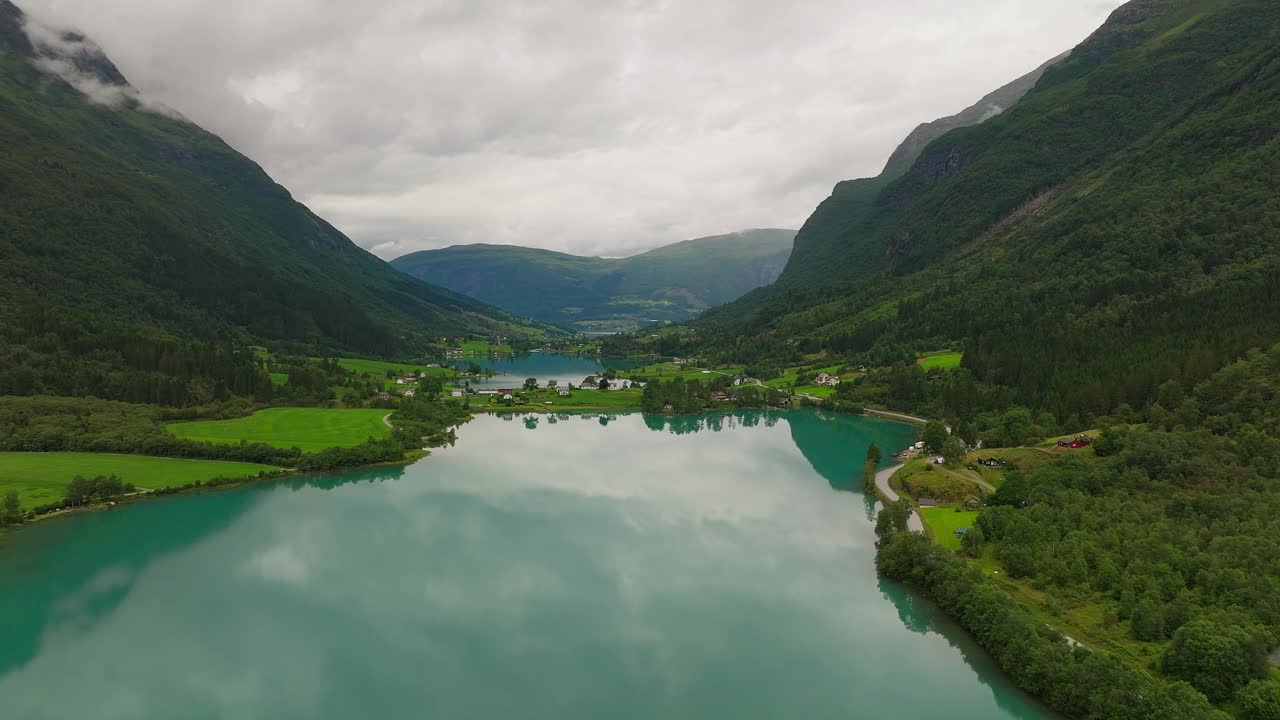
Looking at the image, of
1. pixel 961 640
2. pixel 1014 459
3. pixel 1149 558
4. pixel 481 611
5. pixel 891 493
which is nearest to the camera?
pixel 961 640

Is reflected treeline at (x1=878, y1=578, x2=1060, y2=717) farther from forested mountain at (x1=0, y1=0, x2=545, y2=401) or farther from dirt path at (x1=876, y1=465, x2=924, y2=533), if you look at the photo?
forested mountain at (x1=0, y1=0, x2=545, y2=401)

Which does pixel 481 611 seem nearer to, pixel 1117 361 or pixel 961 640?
pixel 961 640

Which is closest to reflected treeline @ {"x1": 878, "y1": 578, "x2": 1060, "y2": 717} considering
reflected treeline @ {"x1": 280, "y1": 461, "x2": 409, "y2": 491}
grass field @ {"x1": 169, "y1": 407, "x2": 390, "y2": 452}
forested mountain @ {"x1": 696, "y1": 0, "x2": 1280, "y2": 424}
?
forested mountain @ {"x1": 696, "y1": 0, "x2": 1280, "y2": 424}

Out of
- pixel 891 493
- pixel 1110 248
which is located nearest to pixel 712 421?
pixel 891 493

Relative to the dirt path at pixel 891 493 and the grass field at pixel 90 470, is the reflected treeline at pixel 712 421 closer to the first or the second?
the dirt path at pixel 891 493

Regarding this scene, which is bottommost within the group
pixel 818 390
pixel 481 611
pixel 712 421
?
pixel 481 611

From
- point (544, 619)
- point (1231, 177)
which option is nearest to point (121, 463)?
point (544, 619)

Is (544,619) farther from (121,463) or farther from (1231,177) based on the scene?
(1231,177)
